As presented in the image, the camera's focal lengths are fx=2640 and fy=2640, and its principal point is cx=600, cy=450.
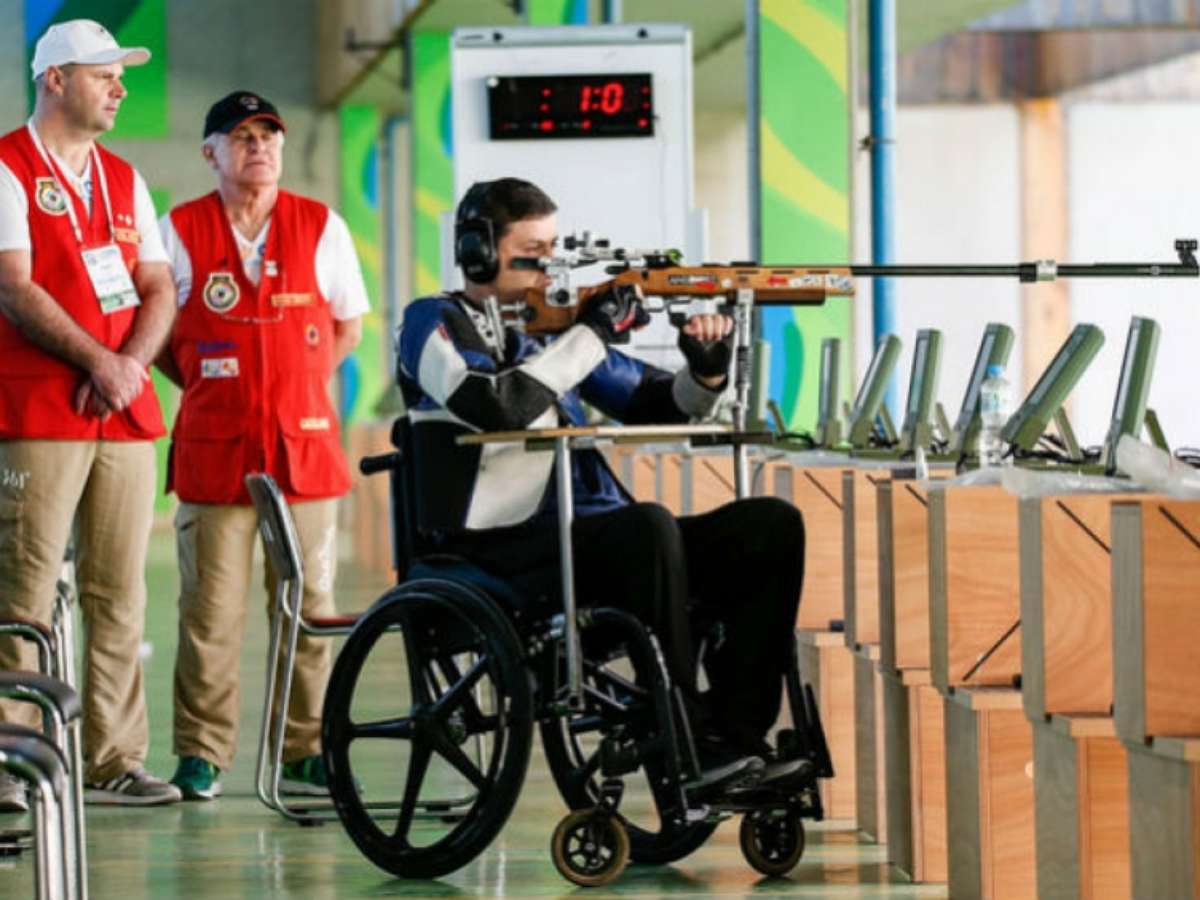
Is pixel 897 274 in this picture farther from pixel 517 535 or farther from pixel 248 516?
pixel 248 516

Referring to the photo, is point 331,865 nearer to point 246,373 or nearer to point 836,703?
point 836,703

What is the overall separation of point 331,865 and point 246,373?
1.27 metres

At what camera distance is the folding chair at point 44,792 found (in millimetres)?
2543

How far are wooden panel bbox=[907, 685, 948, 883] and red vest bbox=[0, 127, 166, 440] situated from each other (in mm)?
1693

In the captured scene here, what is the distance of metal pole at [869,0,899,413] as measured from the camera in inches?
300

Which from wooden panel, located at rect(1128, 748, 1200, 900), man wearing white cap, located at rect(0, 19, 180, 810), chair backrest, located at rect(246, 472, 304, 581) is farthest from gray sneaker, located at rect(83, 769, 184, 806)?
wooden panel, located at rect(1128, 748, 1200, 900)

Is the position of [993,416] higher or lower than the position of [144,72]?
lower

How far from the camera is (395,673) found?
8438 millimetres

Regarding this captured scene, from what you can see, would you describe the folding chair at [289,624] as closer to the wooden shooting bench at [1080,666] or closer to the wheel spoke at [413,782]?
the wheel spoke at [413,782]

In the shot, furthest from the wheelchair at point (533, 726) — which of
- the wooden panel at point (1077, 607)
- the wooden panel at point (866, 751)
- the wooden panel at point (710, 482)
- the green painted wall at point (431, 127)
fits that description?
the green painted wall at point (431, 127)

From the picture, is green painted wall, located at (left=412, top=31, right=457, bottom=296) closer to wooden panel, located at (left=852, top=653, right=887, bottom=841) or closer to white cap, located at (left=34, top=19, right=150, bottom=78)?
white cap, located at (left=34, top=19, right=150, bottom=78)

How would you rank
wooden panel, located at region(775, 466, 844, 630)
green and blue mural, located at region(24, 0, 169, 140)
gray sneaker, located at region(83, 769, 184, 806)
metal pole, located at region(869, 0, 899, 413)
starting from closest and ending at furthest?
1. wooden panel, located at region(775, 466, 844, 630)
2. gray sneaker, located at region(83, 769, 184, 806)
3. metal pole, located at region(869, 0, 899, 413)
4. green and blue mural, located at region(24, 0, 169, 140)

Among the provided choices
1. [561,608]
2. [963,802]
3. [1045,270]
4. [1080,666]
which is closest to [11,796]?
[561,608]

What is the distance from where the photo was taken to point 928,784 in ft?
14.1
